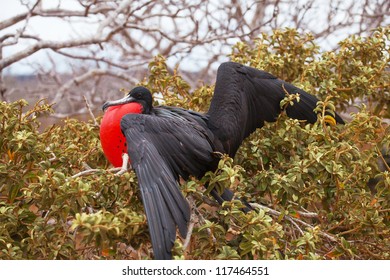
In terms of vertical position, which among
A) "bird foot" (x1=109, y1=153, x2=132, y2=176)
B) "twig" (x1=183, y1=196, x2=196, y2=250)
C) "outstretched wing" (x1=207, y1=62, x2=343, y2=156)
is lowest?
"twig" (x1=183, y1=196, x2=196, y2=250)

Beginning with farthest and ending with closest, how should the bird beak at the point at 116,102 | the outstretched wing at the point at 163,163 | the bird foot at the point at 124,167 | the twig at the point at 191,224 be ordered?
the bird beak at the point at 116,102 → the bird foot at the point at 124,167 → the twig at the point at 191,224 → the outstretched wing at the point at 163,163

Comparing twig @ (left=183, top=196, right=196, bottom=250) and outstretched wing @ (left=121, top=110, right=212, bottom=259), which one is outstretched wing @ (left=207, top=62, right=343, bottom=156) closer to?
outstretched wing @ (left=121, top=110, right=212, bottom=259)

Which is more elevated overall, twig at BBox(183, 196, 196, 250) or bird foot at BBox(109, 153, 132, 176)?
bird foot at BBox(109, 153, 132, 176)

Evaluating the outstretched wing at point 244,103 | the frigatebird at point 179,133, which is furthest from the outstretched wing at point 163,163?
the outstretched wing at point 244,103

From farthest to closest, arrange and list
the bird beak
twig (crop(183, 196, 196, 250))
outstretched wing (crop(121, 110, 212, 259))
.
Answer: the bird beak < twig (crop(183, 196, 196, 250)) < outstretched wing (crop(121, 110, 212, 259))

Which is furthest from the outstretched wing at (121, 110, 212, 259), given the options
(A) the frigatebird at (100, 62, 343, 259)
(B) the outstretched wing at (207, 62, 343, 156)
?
(B) the outstretched wing at (207, 62, 343, 156)

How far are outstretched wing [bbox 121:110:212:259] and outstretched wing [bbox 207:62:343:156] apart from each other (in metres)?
0.18

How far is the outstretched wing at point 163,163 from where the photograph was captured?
183 cm

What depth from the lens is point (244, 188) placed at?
2348 mm

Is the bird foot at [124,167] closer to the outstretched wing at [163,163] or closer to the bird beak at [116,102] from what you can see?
the outstretched wing at [163,163]

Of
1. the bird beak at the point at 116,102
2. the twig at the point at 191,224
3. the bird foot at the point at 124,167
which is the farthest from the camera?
the bird beak at the point at 116,102

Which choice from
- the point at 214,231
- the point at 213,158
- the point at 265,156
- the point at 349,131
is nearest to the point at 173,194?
the point at 214,231

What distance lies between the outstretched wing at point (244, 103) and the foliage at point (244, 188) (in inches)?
2.7

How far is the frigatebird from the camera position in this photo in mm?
1922
